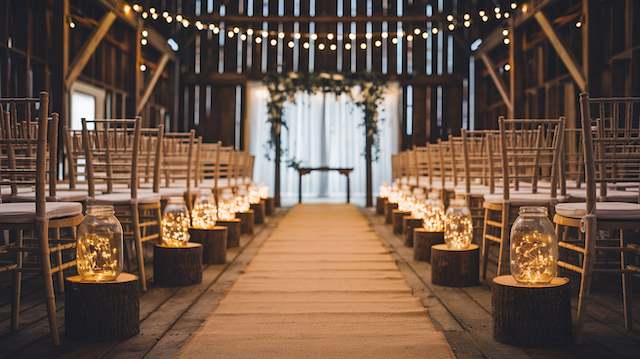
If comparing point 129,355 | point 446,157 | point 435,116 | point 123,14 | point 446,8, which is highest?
point 446,8

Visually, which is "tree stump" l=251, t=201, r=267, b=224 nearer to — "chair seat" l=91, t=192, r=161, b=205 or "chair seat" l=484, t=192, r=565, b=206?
"chair seat" l=91, t=192, r=161, b=205

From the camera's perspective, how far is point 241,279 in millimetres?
4008

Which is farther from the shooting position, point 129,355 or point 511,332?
point 511,332

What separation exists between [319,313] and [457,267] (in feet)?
3.34

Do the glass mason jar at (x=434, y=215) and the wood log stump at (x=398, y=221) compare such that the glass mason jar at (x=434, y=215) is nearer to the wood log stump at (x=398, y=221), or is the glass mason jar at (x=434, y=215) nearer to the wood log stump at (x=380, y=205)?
the wood log stump at (x=398, y=221)

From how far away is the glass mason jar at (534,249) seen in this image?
2.61 meters

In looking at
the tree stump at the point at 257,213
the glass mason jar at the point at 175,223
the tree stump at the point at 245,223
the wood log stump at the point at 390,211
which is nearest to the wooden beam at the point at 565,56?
the wood log stump at the point at 390,211

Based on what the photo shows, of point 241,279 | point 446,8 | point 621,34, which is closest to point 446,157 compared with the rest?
point 621,34

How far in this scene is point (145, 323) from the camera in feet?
9.42

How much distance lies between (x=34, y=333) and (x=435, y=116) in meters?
12.9

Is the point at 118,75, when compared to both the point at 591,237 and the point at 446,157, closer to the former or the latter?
the point at 446,157

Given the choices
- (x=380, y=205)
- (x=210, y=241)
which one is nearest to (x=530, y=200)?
(x=210, y=241)

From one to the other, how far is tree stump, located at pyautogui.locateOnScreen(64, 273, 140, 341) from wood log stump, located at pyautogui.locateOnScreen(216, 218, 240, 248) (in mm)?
2799

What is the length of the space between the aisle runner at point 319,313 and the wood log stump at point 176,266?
0.87ft
